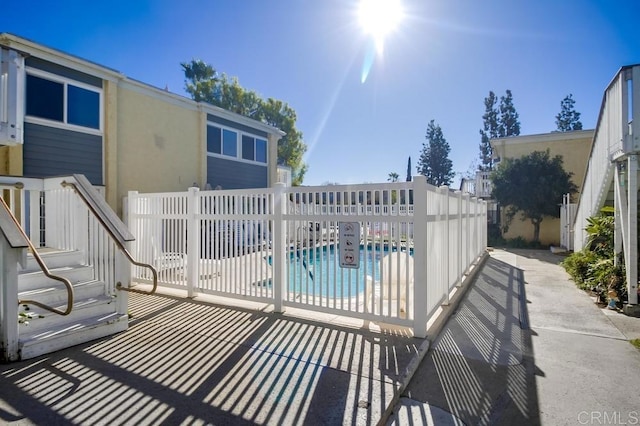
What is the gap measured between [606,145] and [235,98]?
23436 millimetres

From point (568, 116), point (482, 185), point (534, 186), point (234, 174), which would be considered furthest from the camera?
point (568, 116)

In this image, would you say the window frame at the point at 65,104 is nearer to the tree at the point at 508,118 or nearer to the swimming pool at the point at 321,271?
the swimming pool at the point at 321,271

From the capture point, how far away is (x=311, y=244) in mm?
4645

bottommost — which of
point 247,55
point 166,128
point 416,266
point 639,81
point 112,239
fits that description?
point 416,266

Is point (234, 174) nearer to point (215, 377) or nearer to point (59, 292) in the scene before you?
point (59, 292)

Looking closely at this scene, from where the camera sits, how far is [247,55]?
12.6 meters

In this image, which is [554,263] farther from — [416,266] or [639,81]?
[416,266]

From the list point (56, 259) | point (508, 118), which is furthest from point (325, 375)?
point (508, 118)

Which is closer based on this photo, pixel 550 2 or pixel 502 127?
pixel 550 2

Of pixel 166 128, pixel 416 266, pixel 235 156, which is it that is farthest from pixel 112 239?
pixel 235 156

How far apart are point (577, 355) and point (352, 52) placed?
360 inches

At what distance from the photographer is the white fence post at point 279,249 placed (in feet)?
15.3

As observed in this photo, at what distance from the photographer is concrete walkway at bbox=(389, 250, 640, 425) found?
7.88 ft

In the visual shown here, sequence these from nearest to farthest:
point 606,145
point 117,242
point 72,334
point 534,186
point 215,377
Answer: point 215,377 → point 72,334 → point 117,242 → point 606,145 → point 534,186
